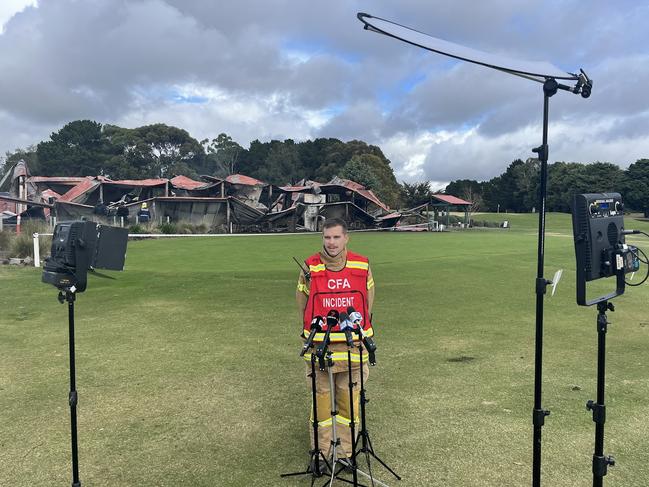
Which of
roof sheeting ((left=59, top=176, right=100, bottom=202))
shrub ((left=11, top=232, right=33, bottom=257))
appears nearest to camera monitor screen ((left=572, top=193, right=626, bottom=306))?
shrub ((left=11, top=232, right=33, bottom=257))

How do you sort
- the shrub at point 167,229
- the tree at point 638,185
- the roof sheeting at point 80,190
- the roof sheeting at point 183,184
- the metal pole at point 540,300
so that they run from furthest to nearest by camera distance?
the tree at point 638,185 < the roof sheeting at point 183,184 < the roof sheeting at point 80,190 < the shrub at point 167,229 < the metal pole at point 540,300

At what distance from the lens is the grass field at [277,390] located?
12.7 ft

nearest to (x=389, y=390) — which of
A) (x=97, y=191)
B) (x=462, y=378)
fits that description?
(x=462, y=378)

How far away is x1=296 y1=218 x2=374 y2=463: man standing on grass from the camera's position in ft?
12.2

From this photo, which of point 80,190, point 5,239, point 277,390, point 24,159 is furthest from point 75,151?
point 277,390

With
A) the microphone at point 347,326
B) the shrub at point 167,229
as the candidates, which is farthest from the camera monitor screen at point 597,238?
the shrub at point 167,229

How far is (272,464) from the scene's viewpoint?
3.89 metres

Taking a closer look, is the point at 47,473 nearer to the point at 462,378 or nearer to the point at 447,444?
the point at 447,444

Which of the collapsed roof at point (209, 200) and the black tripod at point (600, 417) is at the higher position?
the collapsed roof at point (209, 200)

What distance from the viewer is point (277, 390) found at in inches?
219

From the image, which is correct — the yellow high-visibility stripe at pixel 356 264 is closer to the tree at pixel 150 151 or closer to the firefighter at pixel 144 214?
the firefighter at pixel 144 214

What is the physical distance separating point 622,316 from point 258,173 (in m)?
83.5

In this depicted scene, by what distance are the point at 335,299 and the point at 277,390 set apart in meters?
2.28

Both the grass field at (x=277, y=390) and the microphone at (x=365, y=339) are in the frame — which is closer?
the microphone at (x=365, y=339)
